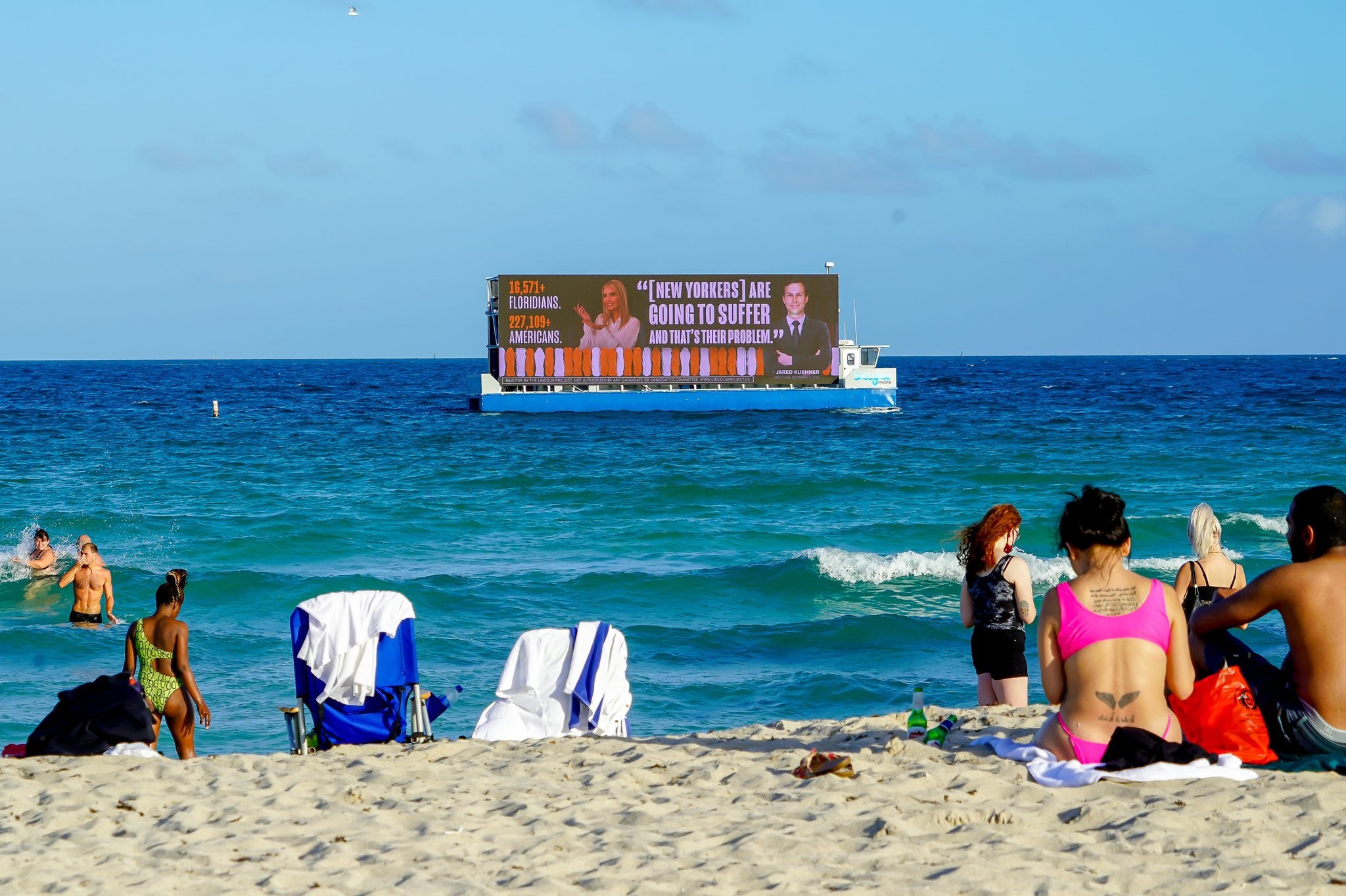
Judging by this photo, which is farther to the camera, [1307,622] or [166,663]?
[166,663]

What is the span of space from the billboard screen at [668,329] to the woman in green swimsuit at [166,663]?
29.3m

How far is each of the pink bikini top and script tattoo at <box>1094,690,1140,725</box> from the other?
217 millimetres

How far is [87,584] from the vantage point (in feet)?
33.2

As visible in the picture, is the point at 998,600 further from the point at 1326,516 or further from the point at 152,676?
the point at 152,676

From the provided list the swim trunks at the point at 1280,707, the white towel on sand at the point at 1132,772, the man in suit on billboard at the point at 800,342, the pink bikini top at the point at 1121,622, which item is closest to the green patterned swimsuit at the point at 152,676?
the white towel on sand at the point at 1132,772

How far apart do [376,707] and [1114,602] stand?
12.8ft

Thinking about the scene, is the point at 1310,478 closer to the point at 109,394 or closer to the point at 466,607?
the point at 466,607

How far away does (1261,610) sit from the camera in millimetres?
4250

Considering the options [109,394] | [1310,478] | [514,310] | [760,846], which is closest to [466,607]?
[760,846]

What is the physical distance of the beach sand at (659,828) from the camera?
367 centimetres

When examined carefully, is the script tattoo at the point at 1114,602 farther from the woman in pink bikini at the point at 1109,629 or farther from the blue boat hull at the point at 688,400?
the blue boat hull at the point at 688,400

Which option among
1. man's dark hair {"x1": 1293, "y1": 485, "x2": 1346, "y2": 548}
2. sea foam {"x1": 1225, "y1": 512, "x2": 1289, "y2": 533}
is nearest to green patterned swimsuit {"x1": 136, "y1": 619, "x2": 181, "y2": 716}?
man's dark hair {"x1": 1293, "y1": 485, "x2": 1346, "y2": 548}

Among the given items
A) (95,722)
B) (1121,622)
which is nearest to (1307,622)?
(1121,622)

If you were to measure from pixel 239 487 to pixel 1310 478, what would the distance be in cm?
1862
